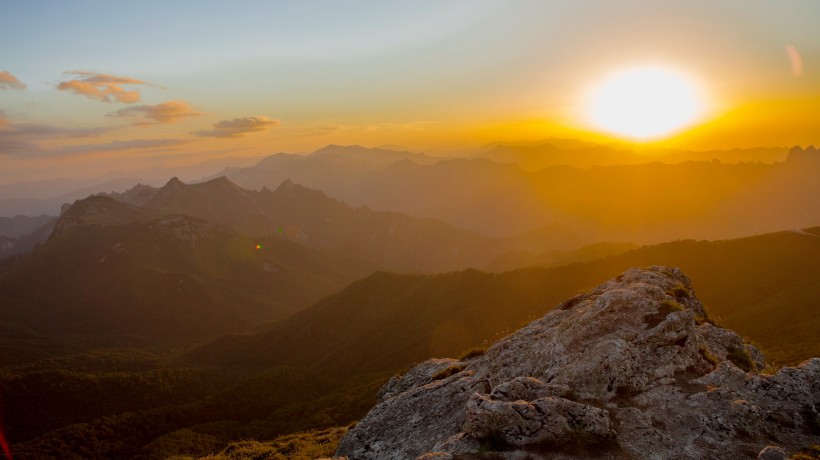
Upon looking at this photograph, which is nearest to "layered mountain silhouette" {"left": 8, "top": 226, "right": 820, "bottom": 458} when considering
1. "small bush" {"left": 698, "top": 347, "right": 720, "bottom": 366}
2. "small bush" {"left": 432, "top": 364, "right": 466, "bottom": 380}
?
"small bush" {"left": 432, "top": 364, "right": 466, "bottom": 380}

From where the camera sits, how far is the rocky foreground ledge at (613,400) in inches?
704

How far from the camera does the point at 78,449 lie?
9831cm

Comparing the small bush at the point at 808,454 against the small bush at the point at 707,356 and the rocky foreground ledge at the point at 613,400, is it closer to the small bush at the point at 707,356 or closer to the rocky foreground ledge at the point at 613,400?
the rocky foreground ledge at the point at 613,400

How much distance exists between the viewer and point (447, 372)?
107 feet

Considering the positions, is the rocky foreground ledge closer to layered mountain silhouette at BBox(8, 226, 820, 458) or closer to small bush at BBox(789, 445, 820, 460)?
small bush at BBox(789, 445, 820, 460)

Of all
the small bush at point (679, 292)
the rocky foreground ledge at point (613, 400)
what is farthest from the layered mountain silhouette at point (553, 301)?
the rocky foreground ledge at point (613, 400)

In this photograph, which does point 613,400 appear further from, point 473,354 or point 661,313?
point 473,354

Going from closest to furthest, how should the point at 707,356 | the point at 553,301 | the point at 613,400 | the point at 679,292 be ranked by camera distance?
the point at 613,400, the point at 707,356, the point at 679,292, the point at 553,301

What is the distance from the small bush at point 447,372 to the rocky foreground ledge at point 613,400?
203cm

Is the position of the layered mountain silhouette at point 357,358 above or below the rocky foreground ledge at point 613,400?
below

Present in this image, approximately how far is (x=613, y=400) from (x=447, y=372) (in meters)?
14.8

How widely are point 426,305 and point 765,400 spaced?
16374cm

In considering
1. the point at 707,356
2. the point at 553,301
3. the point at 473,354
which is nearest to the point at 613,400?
the point at 707,356

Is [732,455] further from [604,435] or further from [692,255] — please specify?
[692,255]
